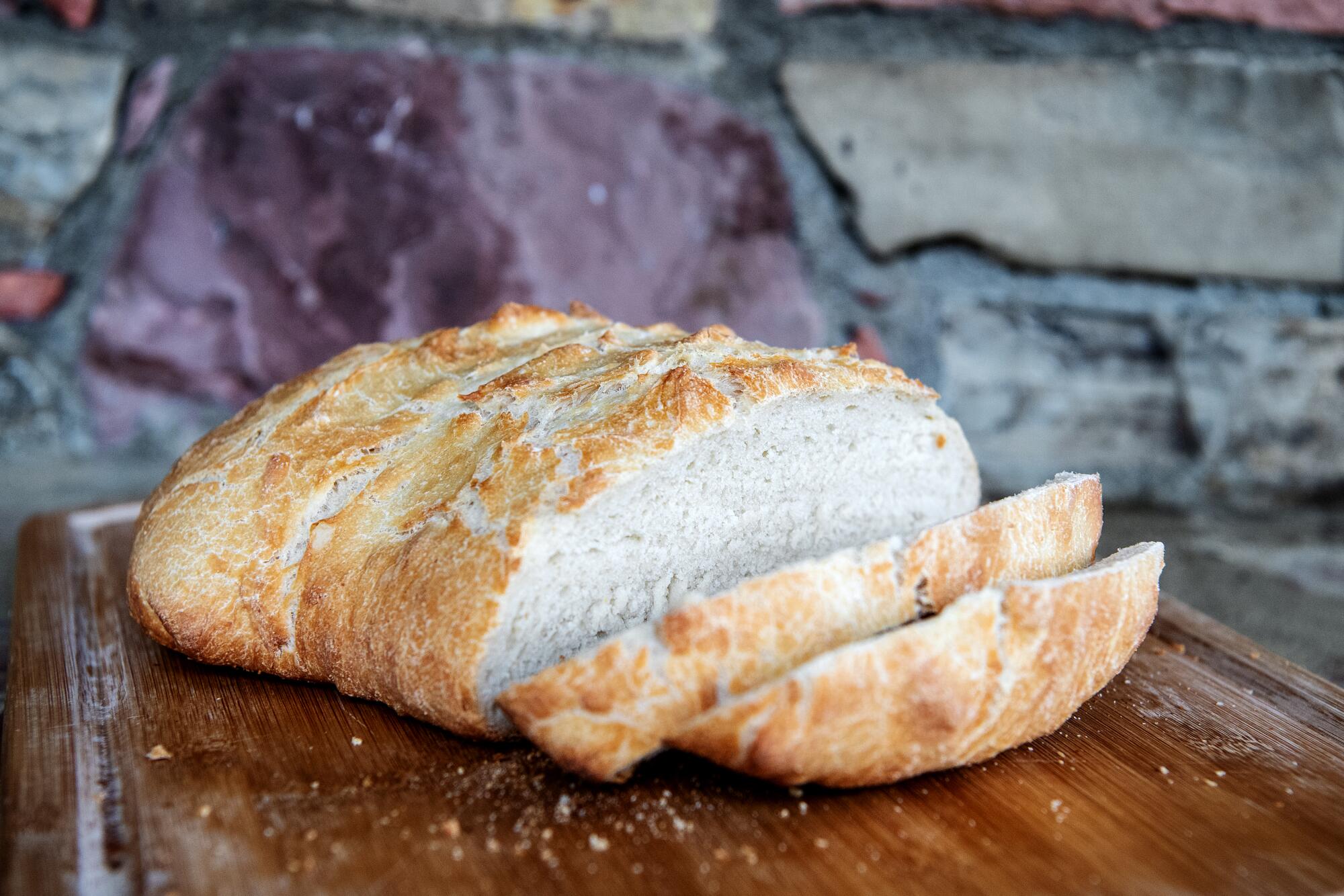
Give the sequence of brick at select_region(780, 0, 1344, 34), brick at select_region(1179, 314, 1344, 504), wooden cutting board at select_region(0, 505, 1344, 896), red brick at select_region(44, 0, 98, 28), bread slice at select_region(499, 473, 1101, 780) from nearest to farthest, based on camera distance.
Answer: wooden cutting board at select_region(0, 505, 1344, 896), bread slice at select_region(499, 473, 1101, 780), red brick at select_region(44, 0, 98, 28), brick at select_region(780, 0, 1344, 34), brick at select_region(1179, 314, 1344, 504)

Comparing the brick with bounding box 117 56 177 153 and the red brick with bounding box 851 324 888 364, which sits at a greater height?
the brick with bounding box 117 56 177 153

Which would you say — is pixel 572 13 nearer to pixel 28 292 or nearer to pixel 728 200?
pixel 728 200

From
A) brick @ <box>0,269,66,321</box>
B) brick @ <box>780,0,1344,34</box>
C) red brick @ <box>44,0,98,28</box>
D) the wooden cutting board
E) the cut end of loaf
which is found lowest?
brick @ <box>0,269,66,321</box>

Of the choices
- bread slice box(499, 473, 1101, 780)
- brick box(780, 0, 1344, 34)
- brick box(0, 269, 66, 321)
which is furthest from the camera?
brick box(780, 0, 1344, 34)

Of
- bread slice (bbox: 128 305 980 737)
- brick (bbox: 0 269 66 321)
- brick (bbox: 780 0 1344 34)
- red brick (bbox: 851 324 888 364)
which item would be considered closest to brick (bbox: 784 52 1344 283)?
brick (bbox: 780 0 1344 34)

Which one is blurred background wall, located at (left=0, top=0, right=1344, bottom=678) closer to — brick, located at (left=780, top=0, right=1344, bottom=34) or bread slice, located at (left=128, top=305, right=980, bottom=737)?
brick, located at (left=780, top=0, right=1344, bottom=34)

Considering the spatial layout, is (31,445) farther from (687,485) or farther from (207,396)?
(687,485)
